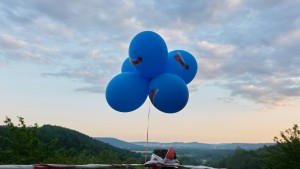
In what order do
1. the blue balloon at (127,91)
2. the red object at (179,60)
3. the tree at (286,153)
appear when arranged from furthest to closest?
the tree at (286,153) < the red object at (179,60) < the blue balloon at (127,91)

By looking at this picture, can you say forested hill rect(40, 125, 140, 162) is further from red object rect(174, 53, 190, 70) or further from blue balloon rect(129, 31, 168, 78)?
blue balloon rect(129, 31, 168, 78)

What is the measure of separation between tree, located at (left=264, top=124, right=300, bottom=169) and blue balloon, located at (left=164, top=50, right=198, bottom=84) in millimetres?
23735

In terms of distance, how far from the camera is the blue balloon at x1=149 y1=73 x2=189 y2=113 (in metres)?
8.07

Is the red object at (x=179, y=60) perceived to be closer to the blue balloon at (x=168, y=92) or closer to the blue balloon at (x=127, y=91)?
the blue balloon at (x=168, y=92)

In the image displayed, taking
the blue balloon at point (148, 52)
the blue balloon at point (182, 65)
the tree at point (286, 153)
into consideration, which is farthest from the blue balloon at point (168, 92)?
the tree at point (286, 153)

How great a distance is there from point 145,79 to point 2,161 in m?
27.9

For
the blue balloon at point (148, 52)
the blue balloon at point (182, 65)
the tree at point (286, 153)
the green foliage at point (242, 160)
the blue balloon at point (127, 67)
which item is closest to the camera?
the blue balloon at point (148, 52)

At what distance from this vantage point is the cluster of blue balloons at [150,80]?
815 centimetres

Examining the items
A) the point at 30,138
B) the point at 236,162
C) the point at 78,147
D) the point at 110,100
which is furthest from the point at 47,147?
the point at 236,162

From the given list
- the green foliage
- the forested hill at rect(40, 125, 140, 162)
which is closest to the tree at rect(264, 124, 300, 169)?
the forested hill at rect(40, 125, 140, 162)

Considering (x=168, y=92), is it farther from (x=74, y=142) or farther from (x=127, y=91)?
(x=74, y=142)

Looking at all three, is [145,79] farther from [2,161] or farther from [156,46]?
[2,161]

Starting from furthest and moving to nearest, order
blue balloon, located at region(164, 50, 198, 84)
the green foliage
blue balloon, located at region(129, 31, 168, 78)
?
the green foliage < blue balloon, located at region(164, 50, 198, 84) < blue balloon, located at region(129, 31, 168, 78)

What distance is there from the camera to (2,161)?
32.8 metres
